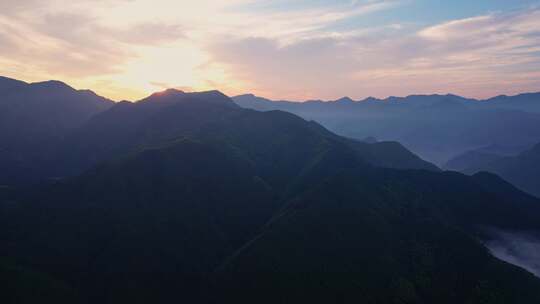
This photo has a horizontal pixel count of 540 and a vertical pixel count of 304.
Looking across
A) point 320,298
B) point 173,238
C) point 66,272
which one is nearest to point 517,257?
point 320,298

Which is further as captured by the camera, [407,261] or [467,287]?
[407,261]

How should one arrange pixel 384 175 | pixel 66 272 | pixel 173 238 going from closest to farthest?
pixel 66 272
pixel 173 238
pixel 384 175

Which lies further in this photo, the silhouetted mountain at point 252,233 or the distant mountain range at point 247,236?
the silhouetted mountain at point 252,233

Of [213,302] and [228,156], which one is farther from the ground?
[228,156]

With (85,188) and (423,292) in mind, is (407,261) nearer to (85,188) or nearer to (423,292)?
(423,292)

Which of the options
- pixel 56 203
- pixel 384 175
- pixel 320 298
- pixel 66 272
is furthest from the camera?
pixel 384 175

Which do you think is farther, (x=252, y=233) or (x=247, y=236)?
(x=252, y=233)

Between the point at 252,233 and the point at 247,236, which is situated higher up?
the point at 252,233

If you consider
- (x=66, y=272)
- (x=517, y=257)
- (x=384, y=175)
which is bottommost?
(x=517, y=257)
